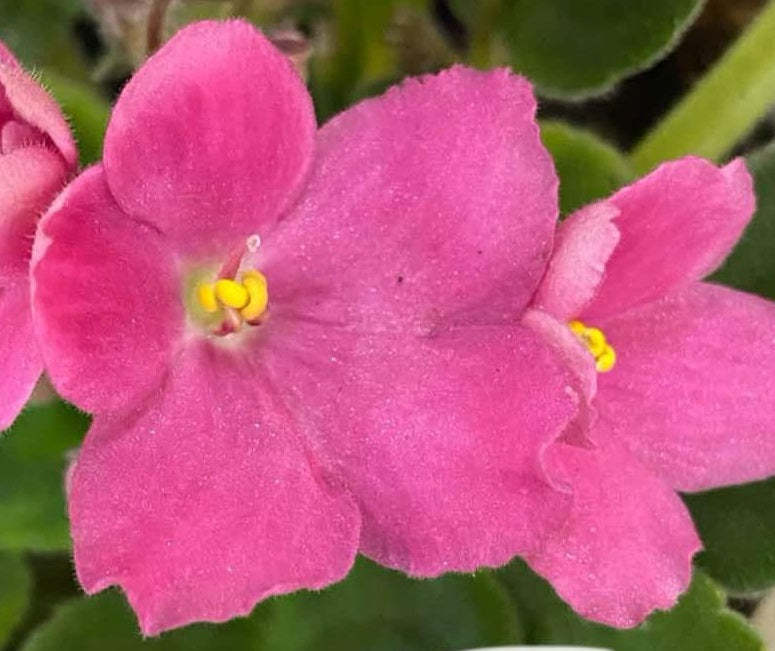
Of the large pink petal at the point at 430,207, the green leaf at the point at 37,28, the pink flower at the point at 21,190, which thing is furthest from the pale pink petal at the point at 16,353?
the green leaf at the point at 37,28

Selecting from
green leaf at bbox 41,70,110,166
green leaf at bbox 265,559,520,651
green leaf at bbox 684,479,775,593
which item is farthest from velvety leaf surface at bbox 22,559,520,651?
green leaf at bbox 41,70,110,166

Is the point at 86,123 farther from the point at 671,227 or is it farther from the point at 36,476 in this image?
the point at 671,227

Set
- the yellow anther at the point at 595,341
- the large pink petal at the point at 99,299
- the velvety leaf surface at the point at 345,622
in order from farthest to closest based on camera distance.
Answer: the velvety leaf surface at the point at 345,622 → the yellow anther at the point at 595,341 → the large pink petal at the point at 99,299

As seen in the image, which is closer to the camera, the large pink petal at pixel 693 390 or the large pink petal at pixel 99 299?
the large pink petal at pixel 99 299

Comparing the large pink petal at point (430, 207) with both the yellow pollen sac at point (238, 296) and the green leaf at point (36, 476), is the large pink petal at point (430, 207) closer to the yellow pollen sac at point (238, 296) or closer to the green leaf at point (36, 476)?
the yellow pollen sac at point (238, 296)

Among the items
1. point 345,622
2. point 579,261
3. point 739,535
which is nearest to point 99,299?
point 579,261

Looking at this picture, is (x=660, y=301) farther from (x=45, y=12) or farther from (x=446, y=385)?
(x=45, y=12)

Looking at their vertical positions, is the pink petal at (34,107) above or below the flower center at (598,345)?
above
